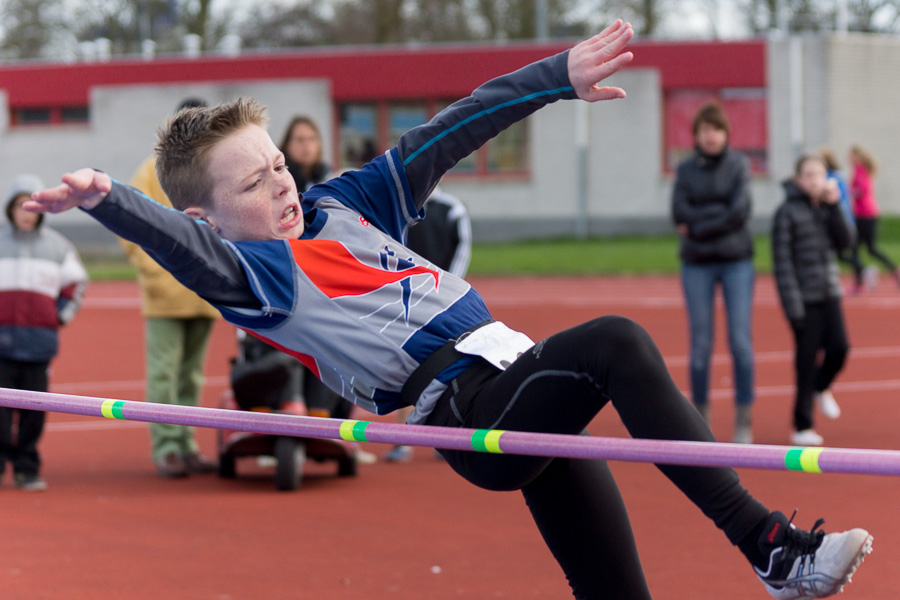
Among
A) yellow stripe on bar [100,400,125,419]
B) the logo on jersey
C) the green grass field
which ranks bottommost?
the green grass field

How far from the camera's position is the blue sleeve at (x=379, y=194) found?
289 centimetres

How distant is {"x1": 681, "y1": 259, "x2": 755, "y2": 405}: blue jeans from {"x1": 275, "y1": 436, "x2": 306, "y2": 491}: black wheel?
8.88ft

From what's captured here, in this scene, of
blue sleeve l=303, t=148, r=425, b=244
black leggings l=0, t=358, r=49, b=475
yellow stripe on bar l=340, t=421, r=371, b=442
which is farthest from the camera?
Result: black leggings l=0, t=358, r=49, b=475

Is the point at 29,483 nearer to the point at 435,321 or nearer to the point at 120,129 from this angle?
the point at 435,321

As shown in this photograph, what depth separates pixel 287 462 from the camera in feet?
20.7

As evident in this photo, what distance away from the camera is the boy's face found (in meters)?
2.68

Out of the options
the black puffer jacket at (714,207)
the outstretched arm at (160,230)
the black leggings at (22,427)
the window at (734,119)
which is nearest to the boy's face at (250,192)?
the outstretched arm at (160,230)

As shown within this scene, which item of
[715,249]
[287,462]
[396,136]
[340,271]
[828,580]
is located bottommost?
[287,462]

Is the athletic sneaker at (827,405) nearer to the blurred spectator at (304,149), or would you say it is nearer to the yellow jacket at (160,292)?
the blurred spectator at (304,149)

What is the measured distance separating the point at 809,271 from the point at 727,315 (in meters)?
0.61

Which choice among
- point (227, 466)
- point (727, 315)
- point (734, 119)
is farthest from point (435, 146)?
point (734, 119)

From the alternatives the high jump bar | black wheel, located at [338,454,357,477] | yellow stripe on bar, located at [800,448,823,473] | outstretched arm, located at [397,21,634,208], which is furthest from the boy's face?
black wheel, located at [338,454,357,477]

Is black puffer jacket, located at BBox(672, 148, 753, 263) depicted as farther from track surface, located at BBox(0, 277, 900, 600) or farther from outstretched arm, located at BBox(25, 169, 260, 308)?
outstretched arm, located at BBox(25, 169, 260, 308)

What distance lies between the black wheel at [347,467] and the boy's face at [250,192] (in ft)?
13.4
